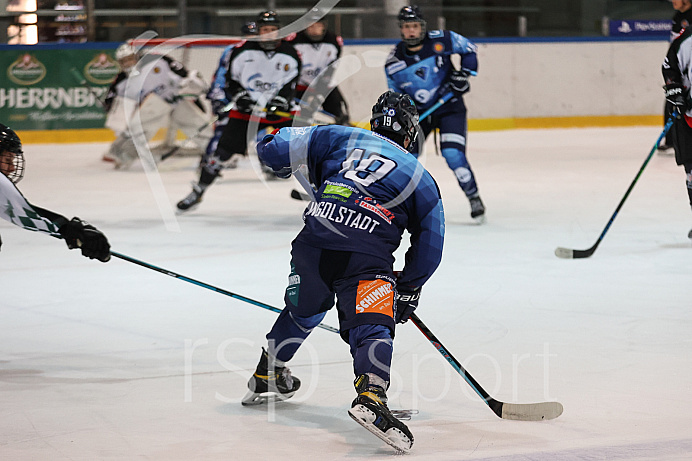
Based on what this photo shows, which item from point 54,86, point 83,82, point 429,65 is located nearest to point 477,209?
point 429,65

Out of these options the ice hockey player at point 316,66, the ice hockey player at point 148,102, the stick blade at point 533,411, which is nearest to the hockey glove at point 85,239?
the stick blade at point 533,411

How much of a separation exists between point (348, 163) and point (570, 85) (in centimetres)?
1000

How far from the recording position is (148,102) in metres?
10.0

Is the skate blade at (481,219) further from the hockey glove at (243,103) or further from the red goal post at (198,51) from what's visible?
the red goal post at (198,51)

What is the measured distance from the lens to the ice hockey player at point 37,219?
10.5 ft

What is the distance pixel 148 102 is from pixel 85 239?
22.9 ft

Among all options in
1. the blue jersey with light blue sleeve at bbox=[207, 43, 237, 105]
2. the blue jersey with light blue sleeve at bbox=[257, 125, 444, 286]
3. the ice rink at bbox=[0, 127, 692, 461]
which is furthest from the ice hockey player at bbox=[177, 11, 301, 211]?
the blue jersey with light blue sleeve at bbox=[257, 125, 444, 286]

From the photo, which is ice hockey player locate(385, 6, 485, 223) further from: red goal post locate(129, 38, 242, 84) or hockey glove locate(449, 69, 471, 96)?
red goal post locate(129, 38, 242, 84)

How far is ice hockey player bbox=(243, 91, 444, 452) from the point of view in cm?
267

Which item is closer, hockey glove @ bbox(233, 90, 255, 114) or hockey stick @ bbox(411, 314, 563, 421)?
hockey stick @ bbox(411, 314, 563, 421)

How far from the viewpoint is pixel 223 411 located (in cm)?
298

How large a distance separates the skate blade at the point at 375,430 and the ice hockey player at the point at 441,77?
401 cm

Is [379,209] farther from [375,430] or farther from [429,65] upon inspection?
[429,65]

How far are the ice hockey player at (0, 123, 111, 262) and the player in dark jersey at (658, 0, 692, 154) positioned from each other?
3.52 metres
